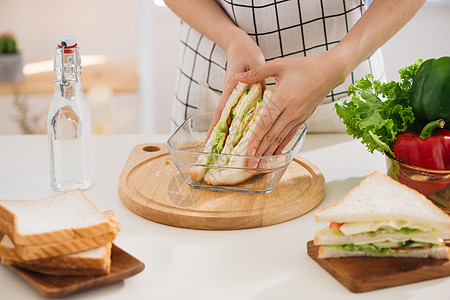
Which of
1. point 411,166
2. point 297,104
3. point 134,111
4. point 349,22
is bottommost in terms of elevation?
point 134,111

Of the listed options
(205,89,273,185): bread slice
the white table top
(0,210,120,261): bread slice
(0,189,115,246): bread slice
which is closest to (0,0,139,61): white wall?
the white table top

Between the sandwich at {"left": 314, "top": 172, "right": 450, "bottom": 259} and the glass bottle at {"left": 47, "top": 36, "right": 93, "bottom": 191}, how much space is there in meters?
0.68

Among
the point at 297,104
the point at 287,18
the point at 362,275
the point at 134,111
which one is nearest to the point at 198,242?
the point at 362,275

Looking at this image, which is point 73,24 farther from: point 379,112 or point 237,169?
point 379,112

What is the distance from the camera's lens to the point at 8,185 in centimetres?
151

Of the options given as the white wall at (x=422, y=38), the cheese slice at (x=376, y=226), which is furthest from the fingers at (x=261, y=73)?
the white wall at (x=422, y=38)

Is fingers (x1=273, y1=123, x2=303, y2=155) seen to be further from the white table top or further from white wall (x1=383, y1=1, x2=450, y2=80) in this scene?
white wall (x1=383, y1=1, x2=450, y2=80)

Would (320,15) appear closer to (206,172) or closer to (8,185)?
(206,172)

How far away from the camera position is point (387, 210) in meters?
1.04

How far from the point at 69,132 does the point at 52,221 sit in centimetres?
41

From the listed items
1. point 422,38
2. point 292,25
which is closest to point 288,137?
point 292,25

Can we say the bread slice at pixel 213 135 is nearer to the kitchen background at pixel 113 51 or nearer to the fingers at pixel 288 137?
the fingers at pixel 288 137

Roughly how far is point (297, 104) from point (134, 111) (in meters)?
2.85

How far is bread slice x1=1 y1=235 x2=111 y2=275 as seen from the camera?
980 millimetres
